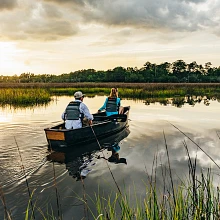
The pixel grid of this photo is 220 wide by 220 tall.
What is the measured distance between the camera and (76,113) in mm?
8594

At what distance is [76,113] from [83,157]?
154 cm

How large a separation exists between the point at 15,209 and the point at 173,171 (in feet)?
12.8

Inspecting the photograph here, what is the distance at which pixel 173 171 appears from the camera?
6.67 meters

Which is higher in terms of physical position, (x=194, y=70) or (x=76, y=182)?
(x=194, y=70)

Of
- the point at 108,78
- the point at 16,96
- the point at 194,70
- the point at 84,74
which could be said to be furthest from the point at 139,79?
the point at 16,96

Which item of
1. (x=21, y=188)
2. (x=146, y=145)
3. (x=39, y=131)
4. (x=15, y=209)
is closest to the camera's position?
(x=15, y=209)

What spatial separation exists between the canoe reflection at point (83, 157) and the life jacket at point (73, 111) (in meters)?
1.05

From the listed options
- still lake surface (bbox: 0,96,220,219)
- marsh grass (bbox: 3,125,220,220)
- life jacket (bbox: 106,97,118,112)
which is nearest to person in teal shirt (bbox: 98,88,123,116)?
life jacket (bbox: 106,97,118,112)

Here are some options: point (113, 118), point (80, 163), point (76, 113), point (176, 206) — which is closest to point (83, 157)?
point (80, 163)

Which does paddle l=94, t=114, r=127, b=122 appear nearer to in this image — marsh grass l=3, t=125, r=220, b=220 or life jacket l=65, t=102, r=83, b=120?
life jacket l=65, t=102, r=83, b=120

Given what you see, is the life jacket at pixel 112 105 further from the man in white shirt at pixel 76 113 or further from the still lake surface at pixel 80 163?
the man in white shirt at pixel 76 113

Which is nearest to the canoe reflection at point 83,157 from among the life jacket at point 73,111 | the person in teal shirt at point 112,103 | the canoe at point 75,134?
the canoe at point 75,134

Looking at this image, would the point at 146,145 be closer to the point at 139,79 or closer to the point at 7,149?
the point at 7,149

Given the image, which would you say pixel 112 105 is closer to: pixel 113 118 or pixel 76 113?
pixel 113 118
